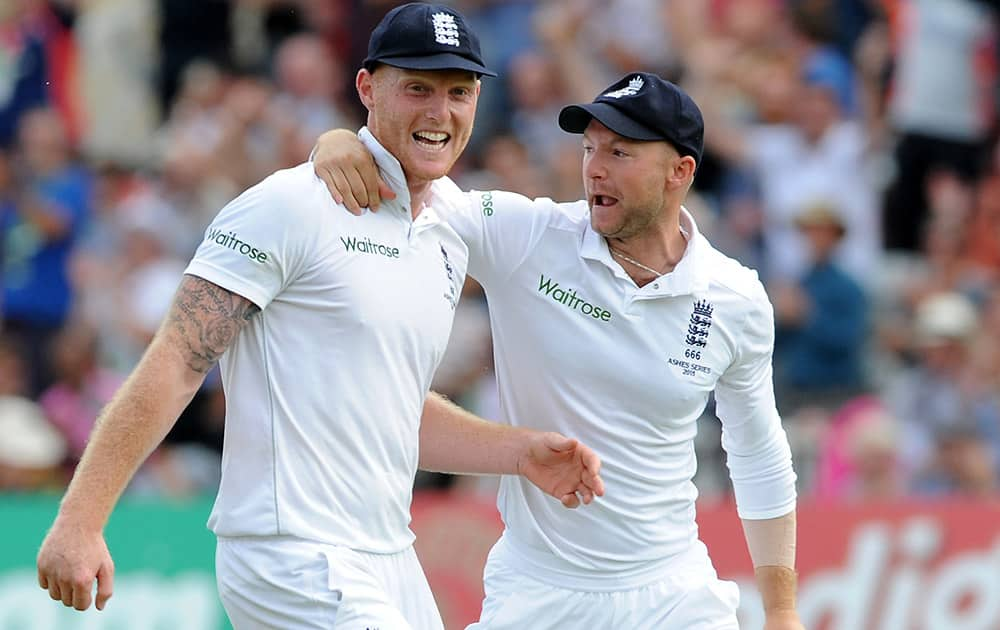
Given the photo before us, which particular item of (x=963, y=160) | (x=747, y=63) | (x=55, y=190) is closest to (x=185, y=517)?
(x=55, y=190)

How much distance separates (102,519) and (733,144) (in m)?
8.05

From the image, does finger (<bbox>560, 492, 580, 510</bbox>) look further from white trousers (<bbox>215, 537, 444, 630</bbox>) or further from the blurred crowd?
the blurred crowd

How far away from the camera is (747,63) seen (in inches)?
505

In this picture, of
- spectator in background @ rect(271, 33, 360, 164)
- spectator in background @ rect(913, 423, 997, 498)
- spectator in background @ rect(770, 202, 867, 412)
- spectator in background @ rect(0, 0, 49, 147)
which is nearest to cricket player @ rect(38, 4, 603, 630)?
spectator in background @ rect(770, 202, 867, 412)

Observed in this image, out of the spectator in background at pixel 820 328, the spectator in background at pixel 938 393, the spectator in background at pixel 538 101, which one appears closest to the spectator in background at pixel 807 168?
the spectator in background at pixel 820 328

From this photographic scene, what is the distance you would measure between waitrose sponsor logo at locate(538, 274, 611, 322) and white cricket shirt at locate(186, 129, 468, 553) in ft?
2.64

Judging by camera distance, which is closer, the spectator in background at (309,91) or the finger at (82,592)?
the finger at (82,592)

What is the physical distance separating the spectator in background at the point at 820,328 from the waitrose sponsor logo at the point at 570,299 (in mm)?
5529

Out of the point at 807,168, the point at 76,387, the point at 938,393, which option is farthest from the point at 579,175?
the point at 76,387

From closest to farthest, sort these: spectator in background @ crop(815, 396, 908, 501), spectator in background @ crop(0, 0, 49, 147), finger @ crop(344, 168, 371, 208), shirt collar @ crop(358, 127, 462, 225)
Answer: finger @ crop(344, 168, 371, 208), shirt collar @ crop(358, 127, 462, 225), spectator in background @ crop(815, 396, 908, 501), spectator in background @ crop(0, 0, 49, 147)

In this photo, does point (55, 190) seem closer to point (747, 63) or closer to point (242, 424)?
point (747, 63)

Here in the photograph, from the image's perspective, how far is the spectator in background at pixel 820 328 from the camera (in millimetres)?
11312

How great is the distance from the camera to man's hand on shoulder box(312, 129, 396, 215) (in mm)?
5348

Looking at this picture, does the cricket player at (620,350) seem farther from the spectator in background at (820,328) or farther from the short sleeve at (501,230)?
the spectator in background at (820,328)
